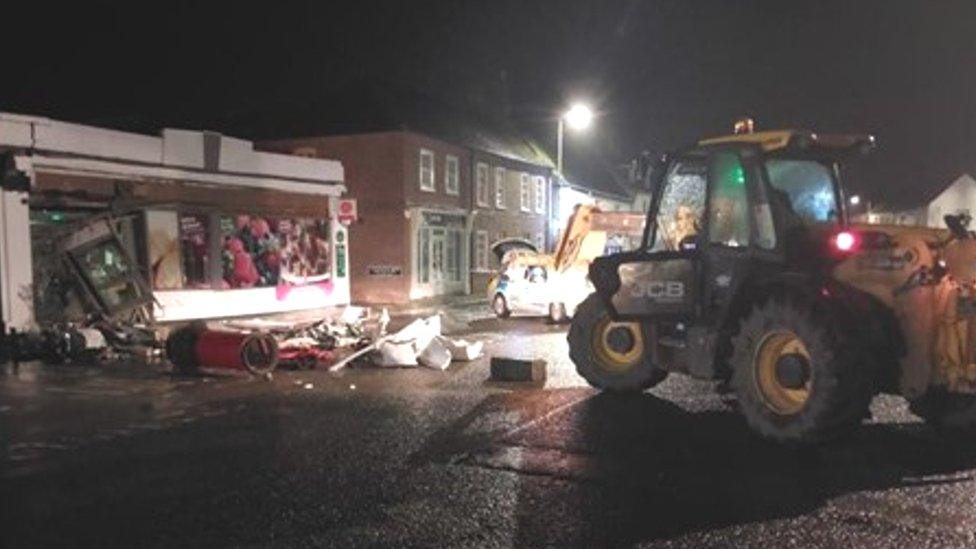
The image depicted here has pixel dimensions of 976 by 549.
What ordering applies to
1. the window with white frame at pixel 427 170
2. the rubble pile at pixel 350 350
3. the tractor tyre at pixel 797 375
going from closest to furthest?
the tractor tyre at pixel 797 375 → the rubble pile at pixel 350 350 → the window with white frame at pixel 427 170

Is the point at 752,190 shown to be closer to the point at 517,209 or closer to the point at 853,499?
the point at 853,499

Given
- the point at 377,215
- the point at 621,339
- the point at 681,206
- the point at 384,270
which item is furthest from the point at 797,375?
the point at 377,215

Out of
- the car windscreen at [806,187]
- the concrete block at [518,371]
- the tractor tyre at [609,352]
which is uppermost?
the car windscreen at [806,187]

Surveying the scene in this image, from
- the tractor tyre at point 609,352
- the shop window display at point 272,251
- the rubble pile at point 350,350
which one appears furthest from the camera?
the shop window display at point 272,251

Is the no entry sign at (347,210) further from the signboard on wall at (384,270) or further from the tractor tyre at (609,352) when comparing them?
the tractor tyre at (609,352)

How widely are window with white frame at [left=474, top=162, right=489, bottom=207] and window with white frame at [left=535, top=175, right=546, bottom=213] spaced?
5146 mm

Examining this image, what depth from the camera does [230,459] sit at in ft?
27.1

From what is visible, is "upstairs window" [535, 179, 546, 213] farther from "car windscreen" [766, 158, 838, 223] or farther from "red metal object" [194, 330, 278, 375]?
"car windscreen" [766, 158, 838, 223]

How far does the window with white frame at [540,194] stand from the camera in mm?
42469

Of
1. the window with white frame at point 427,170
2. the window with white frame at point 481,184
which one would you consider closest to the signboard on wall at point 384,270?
the window with white frame at point 427,170

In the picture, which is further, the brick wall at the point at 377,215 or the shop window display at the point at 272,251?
the brick wall at the point at 377,215

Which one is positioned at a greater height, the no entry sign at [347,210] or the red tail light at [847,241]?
the no entry sign at [347,210]

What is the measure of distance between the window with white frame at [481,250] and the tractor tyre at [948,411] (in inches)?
1110

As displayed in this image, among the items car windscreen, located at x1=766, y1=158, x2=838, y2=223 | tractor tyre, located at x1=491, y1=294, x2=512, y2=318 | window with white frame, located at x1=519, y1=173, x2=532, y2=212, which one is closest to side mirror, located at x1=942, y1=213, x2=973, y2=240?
car windscreen, located at x1=766, y1=158, x2=838, y2=223
